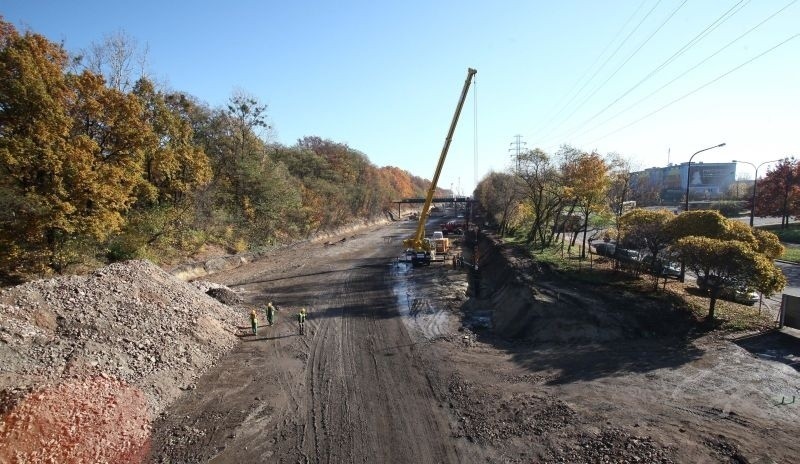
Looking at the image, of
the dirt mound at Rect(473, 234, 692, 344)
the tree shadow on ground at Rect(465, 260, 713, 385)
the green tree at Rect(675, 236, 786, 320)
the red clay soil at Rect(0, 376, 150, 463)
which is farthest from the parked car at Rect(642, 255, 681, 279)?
the red clay soil at Rect(0, 376, 150, 463)

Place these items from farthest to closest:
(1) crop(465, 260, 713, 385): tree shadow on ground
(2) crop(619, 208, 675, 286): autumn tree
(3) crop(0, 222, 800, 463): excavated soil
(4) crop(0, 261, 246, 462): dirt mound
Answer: (2) crop(619, 208, 675, 286): autumn tree < (1) crop(465, 260, 713, 385): tree shadow on ground < (4) crop(0, 261, 246, 462): dirt mound < (3) crop(0, 222, 800, 463): excavated soil

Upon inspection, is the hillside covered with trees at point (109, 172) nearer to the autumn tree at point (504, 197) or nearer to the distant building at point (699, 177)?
the autumn tree at point (504, 197)

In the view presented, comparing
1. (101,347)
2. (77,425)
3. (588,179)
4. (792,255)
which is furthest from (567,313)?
(792,255)

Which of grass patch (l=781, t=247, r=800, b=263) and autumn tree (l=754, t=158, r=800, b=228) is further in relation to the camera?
autumn tree (l=754, t=158, r=800, b=228)

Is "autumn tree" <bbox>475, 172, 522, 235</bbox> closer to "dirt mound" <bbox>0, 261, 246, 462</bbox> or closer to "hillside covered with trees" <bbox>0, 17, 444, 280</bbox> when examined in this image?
"hillside covered with trees" <bbox>0, 17, 444, 280</bbox>

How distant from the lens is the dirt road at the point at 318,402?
10.7 m

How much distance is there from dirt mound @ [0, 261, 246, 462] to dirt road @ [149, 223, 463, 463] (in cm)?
98

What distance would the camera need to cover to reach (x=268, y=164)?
4947 centimetres

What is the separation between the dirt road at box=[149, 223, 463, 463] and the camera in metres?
10.7

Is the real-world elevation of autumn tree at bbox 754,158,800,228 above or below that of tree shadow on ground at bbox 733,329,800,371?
above

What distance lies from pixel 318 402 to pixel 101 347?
23.6ft

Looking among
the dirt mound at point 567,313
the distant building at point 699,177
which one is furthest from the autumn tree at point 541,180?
the distant building at point 699,177

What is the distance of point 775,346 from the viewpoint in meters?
15.1

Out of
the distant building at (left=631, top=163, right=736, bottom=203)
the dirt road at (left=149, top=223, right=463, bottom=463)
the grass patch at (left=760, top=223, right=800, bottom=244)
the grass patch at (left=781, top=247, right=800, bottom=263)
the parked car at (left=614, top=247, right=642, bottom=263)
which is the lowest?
the dirt road at (left=149, top=223, right=463, bottom=463)
